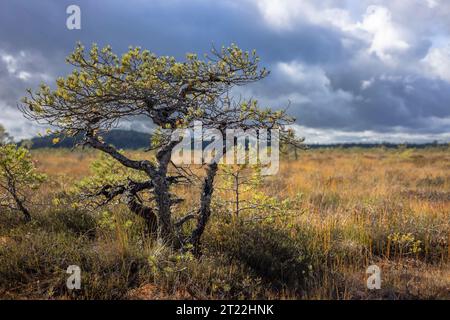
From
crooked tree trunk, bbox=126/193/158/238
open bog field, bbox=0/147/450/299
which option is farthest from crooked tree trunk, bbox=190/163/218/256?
crooked tree trunk, bbox=126/193/158/238

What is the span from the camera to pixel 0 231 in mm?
5805

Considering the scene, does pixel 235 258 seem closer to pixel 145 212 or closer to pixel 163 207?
pixel 163 207

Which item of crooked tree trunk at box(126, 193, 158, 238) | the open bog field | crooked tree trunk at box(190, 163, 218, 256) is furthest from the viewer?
crooked tree trunk at box(126, 193, 158, 238)

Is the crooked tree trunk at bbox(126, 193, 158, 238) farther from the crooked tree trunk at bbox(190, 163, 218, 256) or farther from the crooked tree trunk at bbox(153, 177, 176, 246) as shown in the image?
the crooked tree trunk at bbox(190, 163, 218, 256)

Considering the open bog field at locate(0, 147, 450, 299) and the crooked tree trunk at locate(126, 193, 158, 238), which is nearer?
the open bog field at locate(0, 147, 450, 299)

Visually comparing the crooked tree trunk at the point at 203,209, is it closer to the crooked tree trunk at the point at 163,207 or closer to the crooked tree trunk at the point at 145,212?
the crooked tree trunk at the point at 163,207

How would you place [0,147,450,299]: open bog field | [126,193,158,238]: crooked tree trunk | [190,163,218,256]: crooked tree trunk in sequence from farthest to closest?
[126,193,158,238]: crooked tree trunk → [190,163,218,256]: crooked tree trunk → [0,147,450,299]: open bog field

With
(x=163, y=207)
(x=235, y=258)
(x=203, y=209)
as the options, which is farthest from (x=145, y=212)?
(x=235, y=258)

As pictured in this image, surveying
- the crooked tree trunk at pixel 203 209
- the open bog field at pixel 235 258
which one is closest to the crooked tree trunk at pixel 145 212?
the open bog field at pixel 235 258

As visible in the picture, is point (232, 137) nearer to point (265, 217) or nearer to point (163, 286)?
point (265, 217)
